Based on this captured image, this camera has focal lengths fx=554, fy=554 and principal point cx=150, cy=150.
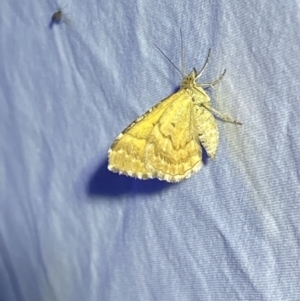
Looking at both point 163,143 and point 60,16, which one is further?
point 60,16

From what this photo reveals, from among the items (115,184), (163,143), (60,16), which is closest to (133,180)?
(115,184)

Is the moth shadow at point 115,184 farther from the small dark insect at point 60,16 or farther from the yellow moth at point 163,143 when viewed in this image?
the small dark insect at point 60,16

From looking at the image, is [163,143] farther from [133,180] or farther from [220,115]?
Result: [133,180]

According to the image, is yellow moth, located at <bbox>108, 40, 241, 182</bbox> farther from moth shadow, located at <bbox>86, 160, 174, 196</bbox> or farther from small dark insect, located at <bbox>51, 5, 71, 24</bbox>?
small dark insect, located at <bbox>51, 5, 71, 24</bbox>

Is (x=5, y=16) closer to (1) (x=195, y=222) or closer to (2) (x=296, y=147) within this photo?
(1) (x=195, y=222)

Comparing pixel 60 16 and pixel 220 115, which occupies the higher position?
pixel 60 16

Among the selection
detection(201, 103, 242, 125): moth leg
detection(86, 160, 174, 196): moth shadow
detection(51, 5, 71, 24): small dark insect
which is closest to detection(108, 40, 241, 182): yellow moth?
detection(201, 103, 242, 125): moth leg

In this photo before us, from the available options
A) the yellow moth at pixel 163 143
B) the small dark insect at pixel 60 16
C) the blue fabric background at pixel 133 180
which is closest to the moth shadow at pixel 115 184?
the blue fabric background at pixel 133 180
